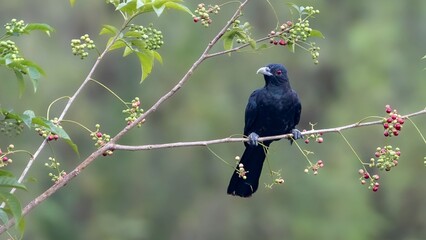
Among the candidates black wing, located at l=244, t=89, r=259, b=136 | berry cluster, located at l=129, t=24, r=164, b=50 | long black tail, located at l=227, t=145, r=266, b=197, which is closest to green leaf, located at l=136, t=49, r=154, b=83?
berry cluster, located at l=129, t=24, r=164, b=50

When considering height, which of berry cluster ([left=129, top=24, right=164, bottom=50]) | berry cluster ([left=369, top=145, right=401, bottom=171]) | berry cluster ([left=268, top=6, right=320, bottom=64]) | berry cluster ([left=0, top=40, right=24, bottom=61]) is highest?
berry cluster ([left=268, top=6, right=320, bottom=64])

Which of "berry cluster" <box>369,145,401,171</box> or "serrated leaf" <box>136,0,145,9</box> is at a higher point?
"berry cluster" <box>369,145,401,171</box>

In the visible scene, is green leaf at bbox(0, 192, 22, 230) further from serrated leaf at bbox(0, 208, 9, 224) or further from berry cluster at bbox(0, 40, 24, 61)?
berry cluster at bbox(0, 40, 24, 61)

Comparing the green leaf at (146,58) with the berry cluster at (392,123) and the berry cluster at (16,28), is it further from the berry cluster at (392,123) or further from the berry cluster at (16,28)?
the berry cluster at (392,123)

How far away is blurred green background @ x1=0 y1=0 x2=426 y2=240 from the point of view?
42.7 feet

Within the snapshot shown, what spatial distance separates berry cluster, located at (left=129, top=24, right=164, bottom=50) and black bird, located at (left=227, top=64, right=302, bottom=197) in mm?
2054

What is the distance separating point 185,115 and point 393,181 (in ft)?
10.0

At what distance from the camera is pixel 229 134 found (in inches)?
506

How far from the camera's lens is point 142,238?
14.1 m

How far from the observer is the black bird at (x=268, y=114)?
6.20 metres

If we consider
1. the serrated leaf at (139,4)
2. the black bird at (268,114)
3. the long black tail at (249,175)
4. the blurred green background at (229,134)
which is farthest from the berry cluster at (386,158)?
the blurred green background at (229,134)

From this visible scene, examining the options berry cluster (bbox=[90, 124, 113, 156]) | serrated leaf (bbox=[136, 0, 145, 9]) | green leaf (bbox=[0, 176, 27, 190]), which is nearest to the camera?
green leaf (bbox=[0, 176, 27, 190])

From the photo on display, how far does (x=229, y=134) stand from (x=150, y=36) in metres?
8.70

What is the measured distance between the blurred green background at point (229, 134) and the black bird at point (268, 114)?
6.21 meters
